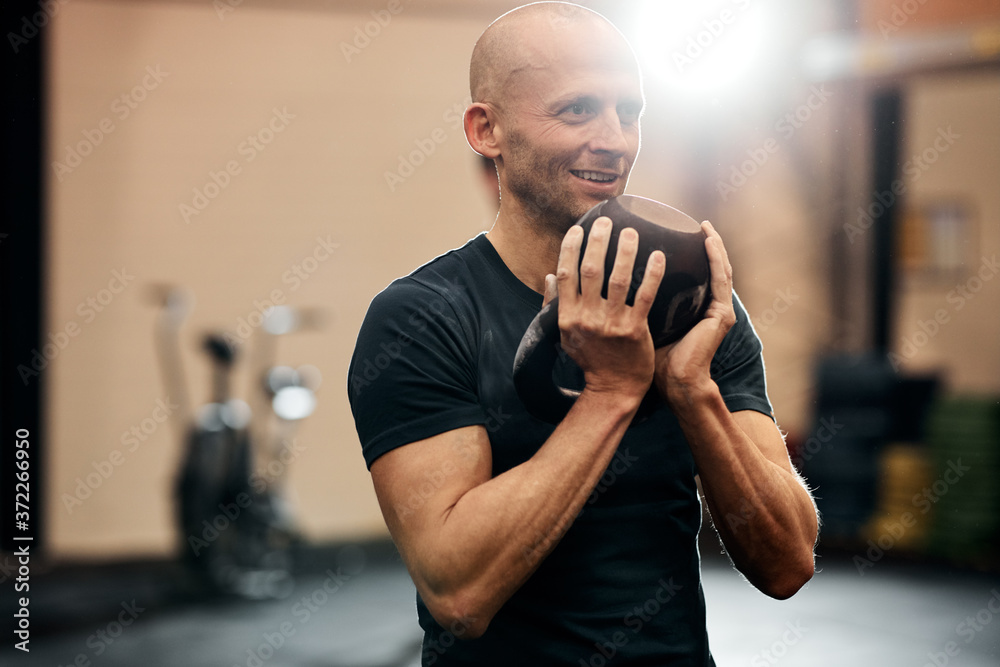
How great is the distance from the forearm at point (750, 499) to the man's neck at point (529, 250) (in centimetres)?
30

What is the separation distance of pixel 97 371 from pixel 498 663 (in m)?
5.21

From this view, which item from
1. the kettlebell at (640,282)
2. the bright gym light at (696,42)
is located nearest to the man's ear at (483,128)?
the kettlebell at (640,282)

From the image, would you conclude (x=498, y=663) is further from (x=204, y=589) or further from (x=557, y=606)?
(x=204, y=589)

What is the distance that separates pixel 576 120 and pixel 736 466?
48cm

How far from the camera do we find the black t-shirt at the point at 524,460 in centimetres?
108

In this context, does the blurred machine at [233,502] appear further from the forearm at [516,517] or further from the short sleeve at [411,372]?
the forearm at [516,517]

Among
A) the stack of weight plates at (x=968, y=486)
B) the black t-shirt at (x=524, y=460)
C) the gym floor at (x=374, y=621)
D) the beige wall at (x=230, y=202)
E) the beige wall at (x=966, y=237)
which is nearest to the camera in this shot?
the black t-shirt at (x=524, y=460)

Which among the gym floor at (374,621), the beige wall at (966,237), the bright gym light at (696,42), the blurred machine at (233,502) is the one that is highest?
the bright gym light at (696,42)

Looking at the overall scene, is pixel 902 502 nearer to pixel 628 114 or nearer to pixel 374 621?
pixel 374 621

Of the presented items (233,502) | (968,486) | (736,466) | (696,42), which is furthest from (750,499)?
(696,42)

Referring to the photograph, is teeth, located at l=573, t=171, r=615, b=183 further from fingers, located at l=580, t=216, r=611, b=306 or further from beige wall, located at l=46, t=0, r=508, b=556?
beige wall, located at l=46, t=0, r=508, b=556

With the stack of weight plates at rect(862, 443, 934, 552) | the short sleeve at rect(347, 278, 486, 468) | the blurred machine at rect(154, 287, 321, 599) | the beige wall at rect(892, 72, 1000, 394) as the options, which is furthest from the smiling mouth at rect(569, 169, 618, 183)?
the beige wall at rect(892, 72, 1000, 394)

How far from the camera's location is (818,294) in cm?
734

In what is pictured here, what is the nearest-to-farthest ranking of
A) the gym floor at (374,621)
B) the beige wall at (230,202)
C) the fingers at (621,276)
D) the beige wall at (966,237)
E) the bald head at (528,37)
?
the fingers at (621,276) → the bald head at (528,37) → the gym floor at (374,621) → the beige wall at (230,202) → the beige wall at (966,237)
